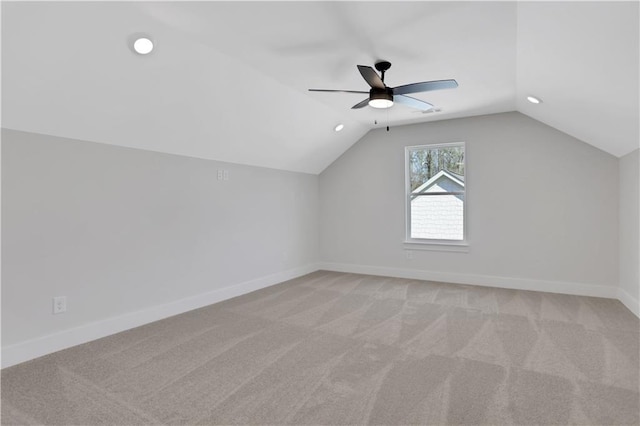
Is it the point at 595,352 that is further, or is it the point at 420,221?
the point at 420,221

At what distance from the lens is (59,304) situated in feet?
9.65

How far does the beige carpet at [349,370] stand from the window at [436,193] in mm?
1764

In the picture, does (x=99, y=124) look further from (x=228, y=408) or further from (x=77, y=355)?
(x=228, y=408)

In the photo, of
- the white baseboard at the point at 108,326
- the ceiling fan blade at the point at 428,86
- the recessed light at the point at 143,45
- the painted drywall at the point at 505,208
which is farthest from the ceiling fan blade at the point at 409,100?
the white baseboard at the point at 108,326

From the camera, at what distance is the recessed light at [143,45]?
8.35 ft

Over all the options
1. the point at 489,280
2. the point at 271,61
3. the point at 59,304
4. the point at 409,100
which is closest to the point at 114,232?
the point at 59,304

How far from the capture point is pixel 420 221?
19.0 feet

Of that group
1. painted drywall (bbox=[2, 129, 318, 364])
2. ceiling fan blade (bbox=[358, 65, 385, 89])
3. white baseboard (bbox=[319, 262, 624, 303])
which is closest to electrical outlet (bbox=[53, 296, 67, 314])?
painted drywall (bbox=[2, 129, 318, 364])

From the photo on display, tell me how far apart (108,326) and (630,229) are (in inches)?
223

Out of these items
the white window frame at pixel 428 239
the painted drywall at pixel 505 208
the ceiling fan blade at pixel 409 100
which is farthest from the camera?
the white window frame at pixel 428 239

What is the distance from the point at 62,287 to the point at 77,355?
59 centimetres

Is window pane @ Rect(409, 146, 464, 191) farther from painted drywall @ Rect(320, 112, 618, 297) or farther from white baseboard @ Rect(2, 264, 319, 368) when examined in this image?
white baseboard @ Rect(2, 264, 319, 368)

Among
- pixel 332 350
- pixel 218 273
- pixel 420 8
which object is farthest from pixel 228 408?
pixel 420 8

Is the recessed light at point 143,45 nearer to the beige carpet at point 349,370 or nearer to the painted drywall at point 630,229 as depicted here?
the beige carpet at point 349,370
